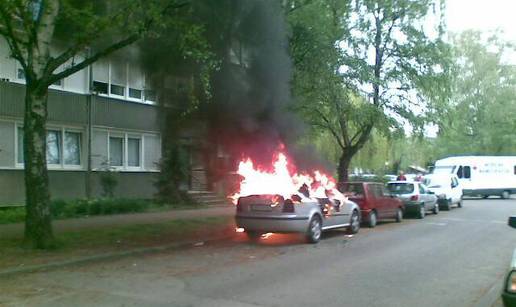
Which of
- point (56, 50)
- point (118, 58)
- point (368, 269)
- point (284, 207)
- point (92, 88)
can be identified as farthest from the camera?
point (92, 88)

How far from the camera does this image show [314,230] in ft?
42.0

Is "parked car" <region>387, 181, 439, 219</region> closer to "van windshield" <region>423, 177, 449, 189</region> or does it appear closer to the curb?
"van windshield" <region>423, 177, 449, 189</region>

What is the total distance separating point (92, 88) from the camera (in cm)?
2070

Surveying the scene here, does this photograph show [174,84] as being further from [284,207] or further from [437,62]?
[437,62]

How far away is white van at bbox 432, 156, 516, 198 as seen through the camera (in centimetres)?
3350

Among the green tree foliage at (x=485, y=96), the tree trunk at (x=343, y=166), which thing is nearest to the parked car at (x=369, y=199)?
the tree trunk at (x=343, y=166)

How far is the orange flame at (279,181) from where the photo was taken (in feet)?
44.4

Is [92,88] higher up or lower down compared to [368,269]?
higher up

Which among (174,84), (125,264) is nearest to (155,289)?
(125,264)

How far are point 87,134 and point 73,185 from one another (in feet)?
6.42

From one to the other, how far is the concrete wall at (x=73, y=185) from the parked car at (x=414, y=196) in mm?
9308

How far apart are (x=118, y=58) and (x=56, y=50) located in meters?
1.54

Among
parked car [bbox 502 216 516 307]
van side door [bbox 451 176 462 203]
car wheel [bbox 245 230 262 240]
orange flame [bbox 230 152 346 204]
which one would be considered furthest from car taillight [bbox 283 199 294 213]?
van side door [bbox 451 176 462 203]

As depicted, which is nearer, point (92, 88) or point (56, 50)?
point (56, 50)
